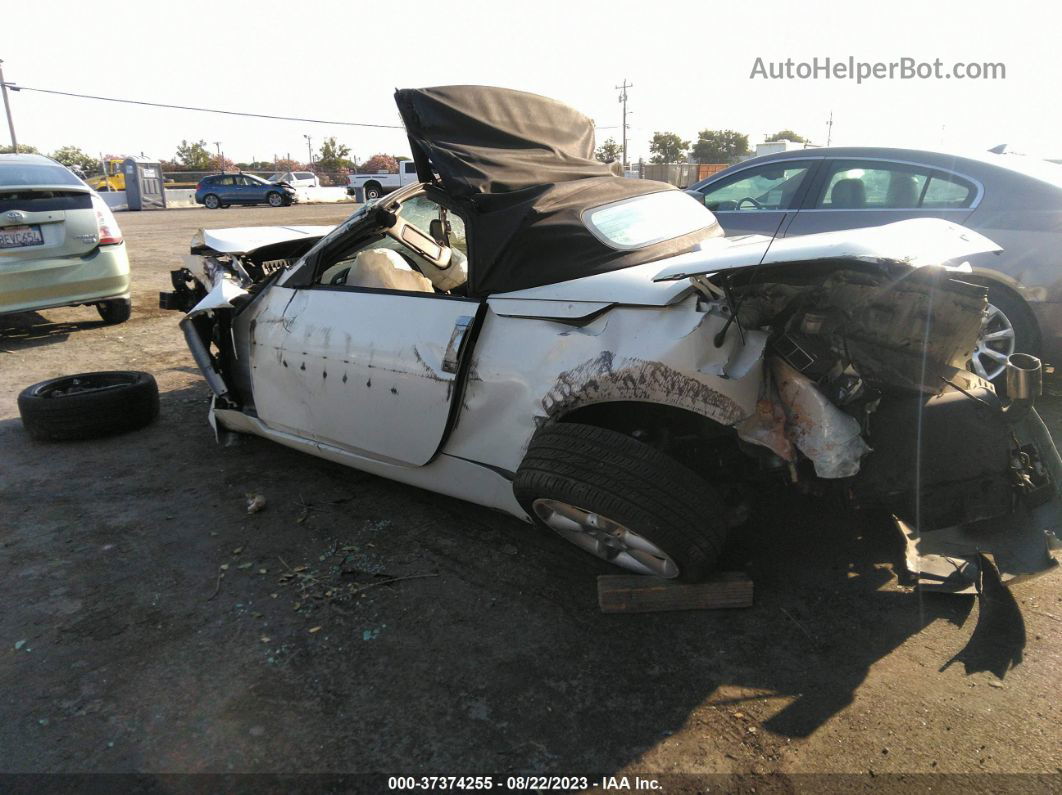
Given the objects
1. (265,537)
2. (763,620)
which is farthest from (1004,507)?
(265,537)

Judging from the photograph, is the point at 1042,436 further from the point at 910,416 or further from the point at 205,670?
the point at 205,670

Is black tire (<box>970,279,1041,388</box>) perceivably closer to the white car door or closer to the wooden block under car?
the wooden block under car

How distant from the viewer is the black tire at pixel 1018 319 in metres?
4.40

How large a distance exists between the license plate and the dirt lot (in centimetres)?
362

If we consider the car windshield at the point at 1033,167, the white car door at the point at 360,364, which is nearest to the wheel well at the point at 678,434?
the white car door at the point at 360,364

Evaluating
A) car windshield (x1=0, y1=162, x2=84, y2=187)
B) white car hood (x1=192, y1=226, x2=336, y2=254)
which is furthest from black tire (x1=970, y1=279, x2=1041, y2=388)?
car windshield (x1=0, y1=162, x2=84, y2=187)

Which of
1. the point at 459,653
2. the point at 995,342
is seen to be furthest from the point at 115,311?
the point at 995,342

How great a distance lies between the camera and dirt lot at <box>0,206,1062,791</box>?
2148mm

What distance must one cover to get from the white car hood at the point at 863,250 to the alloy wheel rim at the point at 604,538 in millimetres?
916

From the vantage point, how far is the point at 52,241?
6523 millimetres

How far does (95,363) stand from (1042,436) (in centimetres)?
676

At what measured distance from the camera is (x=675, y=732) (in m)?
2.21

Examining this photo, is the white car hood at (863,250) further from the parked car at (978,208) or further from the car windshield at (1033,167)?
the car windshield at (1033,167)

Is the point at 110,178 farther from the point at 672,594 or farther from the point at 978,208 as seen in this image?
the point at 672,594
